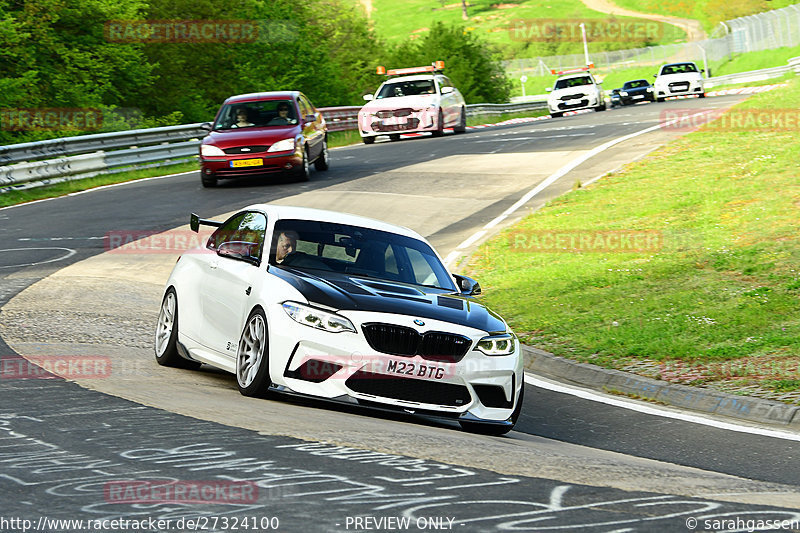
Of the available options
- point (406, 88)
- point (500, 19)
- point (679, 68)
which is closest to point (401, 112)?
point (406, 88)

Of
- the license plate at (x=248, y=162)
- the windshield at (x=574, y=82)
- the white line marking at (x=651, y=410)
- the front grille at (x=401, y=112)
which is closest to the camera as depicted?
the white line marking at (x=651, y=410)

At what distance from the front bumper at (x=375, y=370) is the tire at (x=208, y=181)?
17.0m

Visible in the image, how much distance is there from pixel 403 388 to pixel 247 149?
664 inches

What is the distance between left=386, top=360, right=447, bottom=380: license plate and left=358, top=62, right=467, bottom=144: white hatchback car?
27864mm

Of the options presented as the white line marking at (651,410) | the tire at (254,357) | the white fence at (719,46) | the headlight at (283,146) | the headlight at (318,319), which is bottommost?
the white line marking at (651,410)

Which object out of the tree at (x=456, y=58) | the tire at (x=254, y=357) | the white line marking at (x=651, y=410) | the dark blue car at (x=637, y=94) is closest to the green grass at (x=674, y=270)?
the white line marking at (x=651, y=410)

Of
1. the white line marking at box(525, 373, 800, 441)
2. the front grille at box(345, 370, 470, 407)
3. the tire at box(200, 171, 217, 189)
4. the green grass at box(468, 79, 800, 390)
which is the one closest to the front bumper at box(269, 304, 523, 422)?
the front grille at box(345, 370, 470, 407)

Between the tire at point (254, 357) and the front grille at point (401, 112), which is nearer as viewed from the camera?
the tire at point (254, 357)

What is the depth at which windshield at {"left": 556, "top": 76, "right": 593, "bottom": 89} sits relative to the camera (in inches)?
1969

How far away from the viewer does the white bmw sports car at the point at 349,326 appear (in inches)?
303

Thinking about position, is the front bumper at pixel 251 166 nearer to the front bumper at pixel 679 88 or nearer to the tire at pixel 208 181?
the tire at pixel 208 181

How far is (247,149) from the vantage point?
942 inches

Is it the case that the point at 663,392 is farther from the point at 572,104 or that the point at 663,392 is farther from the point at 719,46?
the point at 719,46

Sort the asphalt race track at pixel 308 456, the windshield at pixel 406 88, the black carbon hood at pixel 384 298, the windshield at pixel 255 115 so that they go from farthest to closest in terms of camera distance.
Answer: the windshield at pixel 406 88 → the windshield at pixel 255 115 → the black carbon hood at pixel 384 298 → the asphalt race track at pixel 308 456
